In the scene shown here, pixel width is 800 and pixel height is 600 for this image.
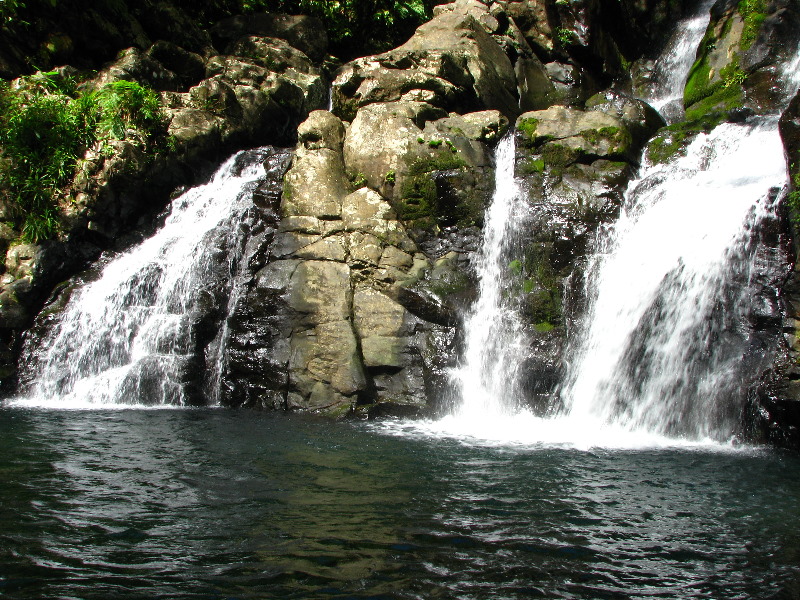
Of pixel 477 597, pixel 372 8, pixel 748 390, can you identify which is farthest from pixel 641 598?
pixel 372 8

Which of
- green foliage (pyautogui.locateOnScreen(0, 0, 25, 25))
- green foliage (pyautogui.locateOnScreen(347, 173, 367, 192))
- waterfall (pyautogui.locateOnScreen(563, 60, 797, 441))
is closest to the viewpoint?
waterfall (pyautogui.locateOnScreen(563, 60, 797, 441))

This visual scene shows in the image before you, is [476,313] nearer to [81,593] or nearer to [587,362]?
[587,362]

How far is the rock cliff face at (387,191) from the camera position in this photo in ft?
37.3

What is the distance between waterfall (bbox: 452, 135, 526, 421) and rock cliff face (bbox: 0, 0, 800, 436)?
0.87 ft

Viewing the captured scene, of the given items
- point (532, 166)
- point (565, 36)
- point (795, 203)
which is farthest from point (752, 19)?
point (795, 203)

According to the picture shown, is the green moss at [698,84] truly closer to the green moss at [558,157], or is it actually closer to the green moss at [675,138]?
the green moss at [675,138]

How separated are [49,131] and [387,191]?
7.75m

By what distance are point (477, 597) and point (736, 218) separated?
8.61 metres

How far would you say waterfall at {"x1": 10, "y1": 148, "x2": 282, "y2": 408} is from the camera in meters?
11.7

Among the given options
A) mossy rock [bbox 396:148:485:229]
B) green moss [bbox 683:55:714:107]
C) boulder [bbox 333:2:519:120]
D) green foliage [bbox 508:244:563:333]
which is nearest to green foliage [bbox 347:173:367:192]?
mossy rock [bbox 396:148:485:229]

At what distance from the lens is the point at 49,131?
13672 mm

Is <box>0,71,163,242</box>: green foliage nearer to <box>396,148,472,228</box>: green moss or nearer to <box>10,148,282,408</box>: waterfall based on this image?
<box>10,148,282,408</box>: waterfall

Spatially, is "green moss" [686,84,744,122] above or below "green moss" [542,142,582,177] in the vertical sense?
above

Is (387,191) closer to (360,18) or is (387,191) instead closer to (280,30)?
(280,30)
